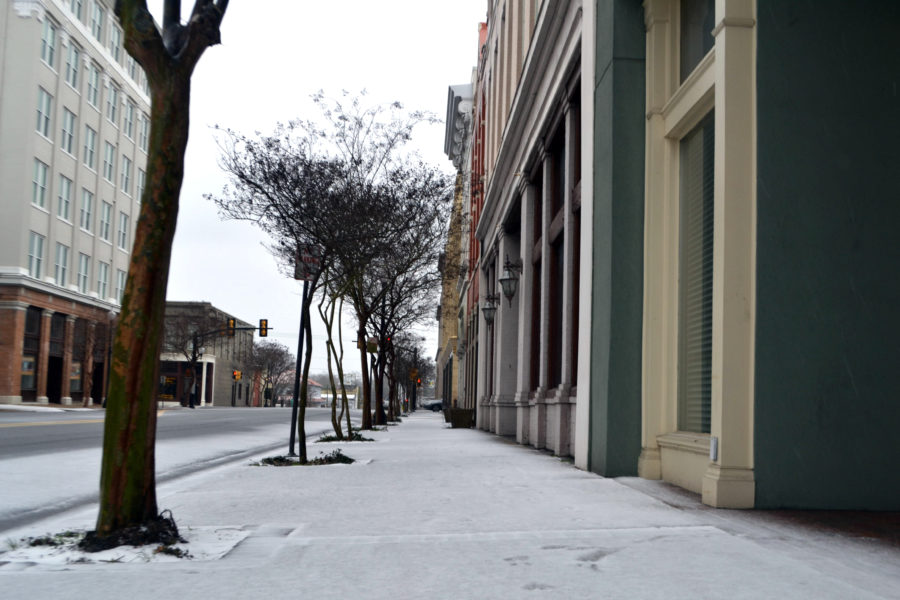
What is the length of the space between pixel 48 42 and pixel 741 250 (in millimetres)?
54853

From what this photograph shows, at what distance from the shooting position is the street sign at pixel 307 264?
12703mm

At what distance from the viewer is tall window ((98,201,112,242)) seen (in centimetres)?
6181

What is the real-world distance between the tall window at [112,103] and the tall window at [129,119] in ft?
4.01

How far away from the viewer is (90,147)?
59250 millimetres

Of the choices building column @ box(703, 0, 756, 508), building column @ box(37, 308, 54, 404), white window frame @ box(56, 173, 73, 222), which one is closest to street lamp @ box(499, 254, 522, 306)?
building column @ box(703, 0, 756, 508)

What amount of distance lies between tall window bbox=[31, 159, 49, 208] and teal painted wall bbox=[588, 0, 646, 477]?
4907 centimetres

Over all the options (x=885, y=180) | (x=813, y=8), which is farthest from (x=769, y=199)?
(x=813, y=8)

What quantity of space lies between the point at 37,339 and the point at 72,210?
9333mm

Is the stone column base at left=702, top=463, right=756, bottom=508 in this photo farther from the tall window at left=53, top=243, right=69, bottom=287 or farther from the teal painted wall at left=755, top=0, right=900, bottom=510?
the tall window at left=53, top=243, right=69, bottom=287

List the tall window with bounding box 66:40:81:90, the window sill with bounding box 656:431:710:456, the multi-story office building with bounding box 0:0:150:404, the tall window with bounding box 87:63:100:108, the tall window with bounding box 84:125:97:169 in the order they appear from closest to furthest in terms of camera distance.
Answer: the window sill with bounding box 656:431:710:456, the multi-story office building with bounding box 0:0:150:404, the tall window with bounding box 66:40:81:90, the tall window with bounding box 84:125:97:169, the tall window with bounding box 87:63:100:108

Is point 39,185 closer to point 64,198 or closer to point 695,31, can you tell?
point 64,198

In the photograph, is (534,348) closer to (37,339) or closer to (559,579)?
(559,579)

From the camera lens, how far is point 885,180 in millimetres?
7027

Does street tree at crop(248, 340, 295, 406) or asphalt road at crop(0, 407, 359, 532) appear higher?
Result: street tree at crop(248, 340, 295, 406)
